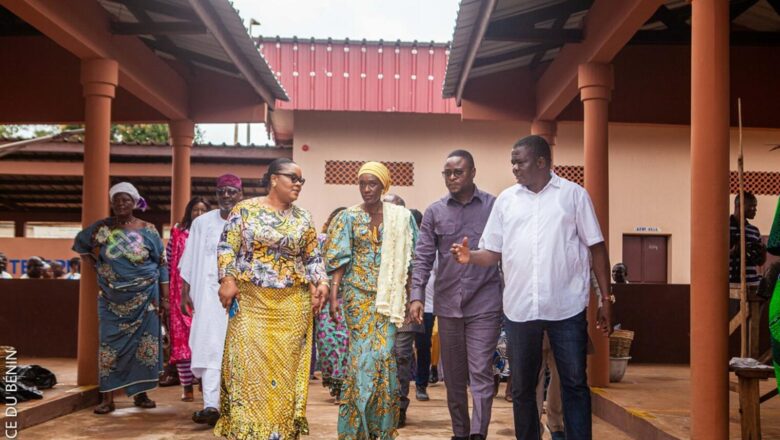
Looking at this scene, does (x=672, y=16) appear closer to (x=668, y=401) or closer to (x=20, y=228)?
(x=668, y=401)

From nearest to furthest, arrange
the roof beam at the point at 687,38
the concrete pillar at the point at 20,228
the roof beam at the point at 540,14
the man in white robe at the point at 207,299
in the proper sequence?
1. the man in white robe at the point at 207,299
2. the roof beam at the point at 540,14
3. the roof beam at the point at 687,38
4. the concrete pillar at the point at 20,228

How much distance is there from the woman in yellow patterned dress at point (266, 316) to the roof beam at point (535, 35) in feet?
14.0

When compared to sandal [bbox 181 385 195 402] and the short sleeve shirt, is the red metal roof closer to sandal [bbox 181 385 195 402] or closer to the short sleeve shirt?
sandal [bbox 181 385 195 402]

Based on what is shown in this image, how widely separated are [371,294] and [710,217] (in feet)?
7.67

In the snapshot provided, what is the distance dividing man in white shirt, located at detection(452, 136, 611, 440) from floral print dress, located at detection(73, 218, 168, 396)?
4.01m

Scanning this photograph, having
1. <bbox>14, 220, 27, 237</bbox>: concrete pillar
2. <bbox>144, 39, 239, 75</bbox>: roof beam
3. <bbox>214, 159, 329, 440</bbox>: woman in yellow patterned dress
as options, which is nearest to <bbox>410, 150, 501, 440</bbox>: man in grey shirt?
<bbox>214, 159, 329, 440</bbox>: woman in yellow patterned dress

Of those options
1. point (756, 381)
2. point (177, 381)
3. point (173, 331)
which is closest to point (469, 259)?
point (756, 381)

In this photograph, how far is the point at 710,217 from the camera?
5859mm

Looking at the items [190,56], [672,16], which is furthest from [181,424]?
[672,16]

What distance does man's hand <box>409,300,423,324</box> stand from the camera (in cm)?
638

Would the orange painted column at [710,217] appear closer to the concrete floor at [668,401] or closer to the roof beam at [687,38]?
the concrete floor at [668,401]

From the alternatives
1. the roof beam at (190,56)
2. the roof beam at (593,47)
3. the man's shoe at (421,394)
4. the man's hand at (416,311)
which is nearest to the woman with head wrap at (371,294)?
the man's hand at (416,311)

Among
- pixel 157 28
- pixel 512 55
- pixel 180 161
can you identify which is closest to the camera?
pixel 157 28

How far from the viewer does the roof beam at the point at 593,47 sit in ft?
26.3
